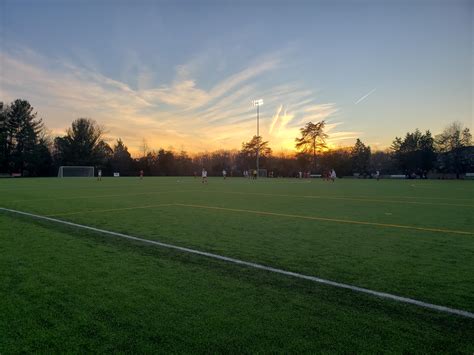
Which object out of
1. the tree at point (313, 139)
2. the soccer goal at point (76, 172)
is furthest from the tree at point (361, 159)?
the soccer goal at point (76, 172)

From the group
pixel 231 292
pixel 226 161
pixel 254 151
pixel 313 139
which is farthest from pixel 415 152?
pixel 231 292

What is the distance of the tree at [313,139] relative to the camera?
82.9 meters

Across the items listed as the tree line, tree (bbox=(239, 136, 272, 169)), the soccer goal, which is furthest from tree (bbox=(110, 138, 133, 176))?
tree (bbox=(239, 136, 272, 169))

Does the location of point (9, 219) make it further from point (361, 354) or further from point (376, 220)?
point (376, 220)

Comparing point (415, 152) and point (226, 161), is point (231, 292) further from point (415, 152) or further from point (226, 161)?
point (226, 161)

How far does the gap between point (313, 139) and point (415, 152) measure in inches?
1016

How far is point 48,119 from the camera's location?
7038 cm

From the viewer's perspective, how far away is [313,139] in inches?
3290

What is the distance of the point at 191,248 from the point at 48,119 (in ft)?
263

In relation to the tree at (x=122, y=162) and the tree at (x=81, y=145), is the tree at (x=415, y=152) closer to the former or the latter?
the tree at (x=122, y=162)

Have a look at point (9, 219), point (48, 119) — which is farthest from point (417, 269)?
point (48, 119)

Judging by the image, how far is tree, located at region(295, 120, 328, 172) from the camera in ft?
272

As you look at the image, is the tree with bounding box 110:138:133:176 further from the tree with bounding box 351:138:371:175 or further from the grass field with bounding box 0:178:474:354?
the grass field with bounding box 0:178:474:354

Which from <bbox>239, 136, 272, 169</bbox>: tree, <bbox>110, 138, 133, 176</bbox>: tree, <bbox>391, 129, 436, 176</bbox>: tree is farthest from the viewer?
<bbox>239, 136, 272, 169</bbox>: tree
